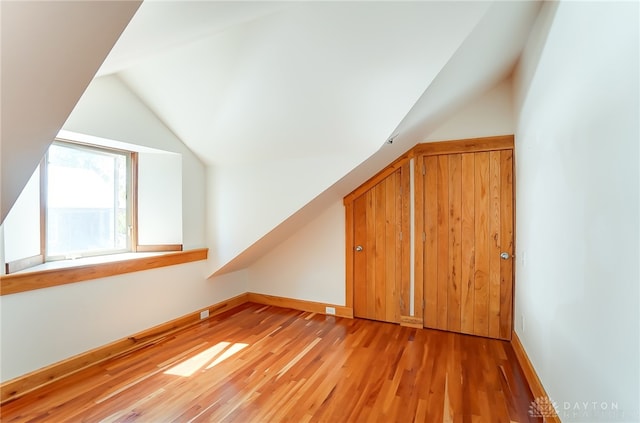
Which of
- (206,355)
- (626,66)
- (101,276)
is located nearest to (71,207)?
(101,276)

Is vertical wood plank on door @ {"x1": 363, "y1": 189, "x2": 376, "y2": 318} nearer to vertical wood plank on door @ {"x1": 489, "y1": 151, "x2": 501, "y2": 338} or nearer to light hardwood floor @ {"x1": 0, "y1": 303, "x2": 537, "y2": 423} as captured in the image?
light hardwood floor @ {"x1": 0, "y1": 303, "x2": 537, "y2": 423}

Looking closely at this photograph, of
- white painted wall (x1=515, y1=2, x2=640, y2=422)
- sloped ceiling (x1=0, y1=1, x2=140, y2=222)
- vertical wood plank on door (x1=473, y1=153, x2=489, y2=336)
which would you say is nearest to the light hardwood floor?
vertical wood plank on door (x1=473, y1=153, x2=489, y2=336)

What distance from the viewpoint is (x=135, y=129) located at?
8.89ft

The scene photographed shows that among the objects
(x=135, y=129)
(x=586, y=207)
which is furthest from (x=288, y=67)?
(x=586, y=207)

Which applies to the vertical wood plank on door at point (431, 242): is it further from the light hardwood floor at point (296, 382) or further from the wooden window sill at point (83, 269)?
the wooden window sill at point (83, 269)

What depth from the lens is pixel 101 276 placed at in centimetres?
246

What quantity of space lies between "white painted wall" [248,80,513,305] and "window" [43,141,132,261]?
1.73 meters

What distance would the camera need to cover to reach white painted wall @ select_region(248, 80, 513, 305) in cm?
295

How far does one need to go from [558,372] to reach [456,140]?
2.16m

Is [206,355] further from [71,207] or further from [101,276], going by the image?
[71,207]

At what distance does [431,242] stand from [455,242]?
0.78ft

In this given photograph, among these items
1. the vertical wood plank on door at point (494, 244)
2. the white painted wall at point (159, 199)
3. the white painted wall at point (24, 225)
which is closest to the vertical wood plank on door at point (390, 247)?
the vertical wood plank on door at point (494, 244)

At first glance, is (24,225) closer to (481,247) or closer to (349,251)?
(349,251)

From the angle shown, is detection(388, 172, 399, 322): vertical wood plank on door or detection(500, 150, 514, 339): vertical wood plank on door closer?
detection(500, 150, 514, 339): vertical wood plank on door
